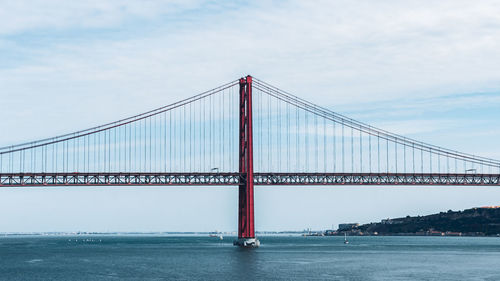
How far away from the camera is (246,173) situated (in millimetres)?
90188

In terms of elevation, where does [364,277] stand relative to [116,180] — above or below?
below

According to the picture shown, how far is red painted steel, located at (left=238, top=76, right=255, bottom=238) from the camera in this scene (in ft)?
294

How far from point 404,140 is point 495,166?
15016 millimetres

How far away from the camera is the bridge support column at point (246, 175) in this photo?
8950 cm

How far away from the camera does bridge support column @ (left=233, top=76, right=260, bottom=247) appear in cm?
8950

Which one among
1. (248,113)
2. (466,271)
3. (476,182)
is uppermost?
(248,113)

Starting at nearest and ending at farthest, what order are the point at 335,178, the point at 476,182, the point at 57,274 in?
the point at 57,274
the point at 335,178
the point at 476,182

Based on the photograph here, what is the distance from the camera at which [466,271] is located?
67.3 m

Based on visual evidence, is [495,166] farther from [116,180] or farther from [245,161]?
[116,180]

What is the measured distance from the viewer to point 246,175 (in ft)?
296

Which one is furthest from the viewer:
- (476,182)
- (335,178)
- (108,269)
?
(476,182)

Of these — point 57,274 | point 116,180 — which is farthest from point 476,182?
point 57,274

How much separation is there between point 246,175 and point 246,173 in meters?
0.25

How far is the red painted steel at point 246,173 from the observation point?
89500mm
